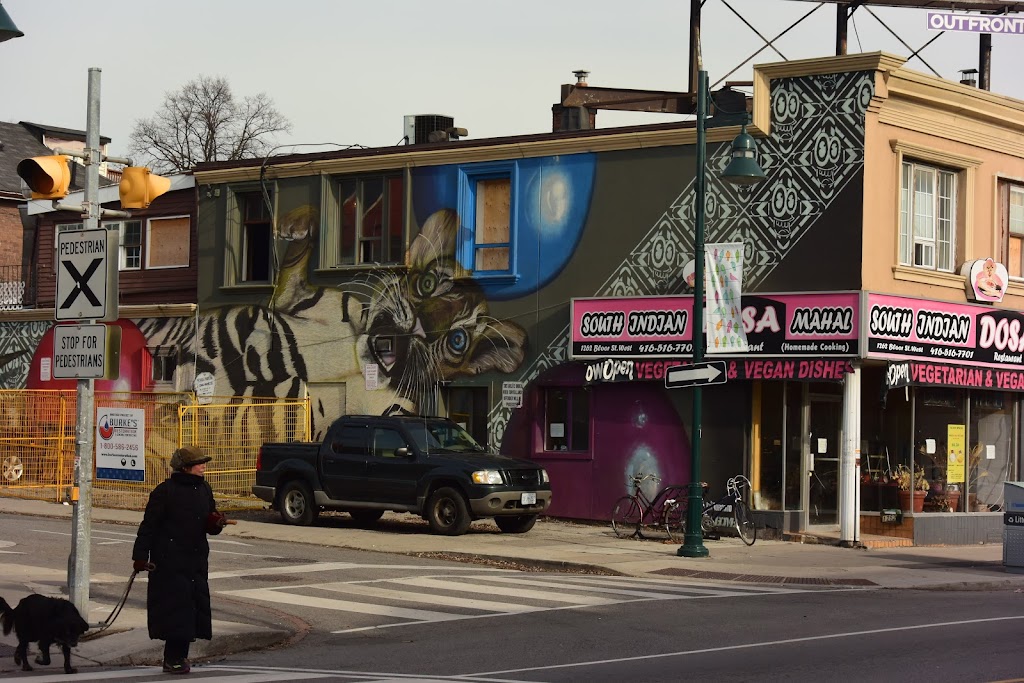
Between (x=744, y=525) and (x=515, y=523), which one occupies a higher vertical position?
(x=744, y=525)

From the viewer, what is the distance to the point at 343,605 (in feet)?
49.9

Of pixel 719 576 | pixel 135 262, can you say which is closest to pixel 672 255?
pixel 719 576

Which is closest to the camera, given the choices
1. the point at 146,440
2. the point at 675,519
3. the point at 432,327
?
the point at 675,519

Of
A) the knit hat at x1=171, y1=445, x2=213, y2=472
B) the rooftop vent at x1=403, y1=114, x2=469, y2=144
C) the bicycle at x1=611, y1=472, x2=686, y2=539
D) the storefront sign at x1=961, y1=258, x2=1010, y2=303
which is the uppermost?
the rooftop vent at x1=403, y1=114, x2=469, y2=144

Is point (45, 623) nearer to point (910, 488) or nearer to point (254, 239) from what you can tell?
point (910, 488)

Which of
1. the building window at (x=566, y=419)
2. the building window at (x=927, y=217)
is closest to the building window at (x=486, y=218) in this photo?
the building window at (x=566, y=419)

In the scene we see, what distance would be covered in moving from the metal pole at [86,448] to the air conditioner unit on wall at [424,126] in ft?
61.4

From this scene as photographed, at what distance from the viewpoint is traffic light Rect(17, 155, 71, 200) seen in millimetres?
11805

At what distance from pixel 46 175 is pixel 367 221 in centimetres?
1761

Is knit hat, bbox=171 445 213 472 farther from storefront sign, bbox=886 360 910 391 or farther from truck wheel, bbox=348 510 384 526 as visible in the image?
storefront sign, bbox=886 360 910 391

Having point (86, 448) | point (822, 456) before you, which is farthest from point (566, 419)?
point (86, 448)

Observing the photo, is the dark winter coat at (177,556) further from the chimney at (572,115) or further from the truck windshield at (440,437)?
the chimney at (572,115)

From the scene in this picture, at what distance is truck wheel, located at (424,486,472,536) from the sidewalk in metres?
0.23

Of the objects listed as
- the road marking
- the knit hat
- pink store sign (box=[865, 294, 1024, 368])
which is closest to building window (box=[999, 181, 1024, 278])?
pink store sign (box=[865, 294, 1024, 368])
